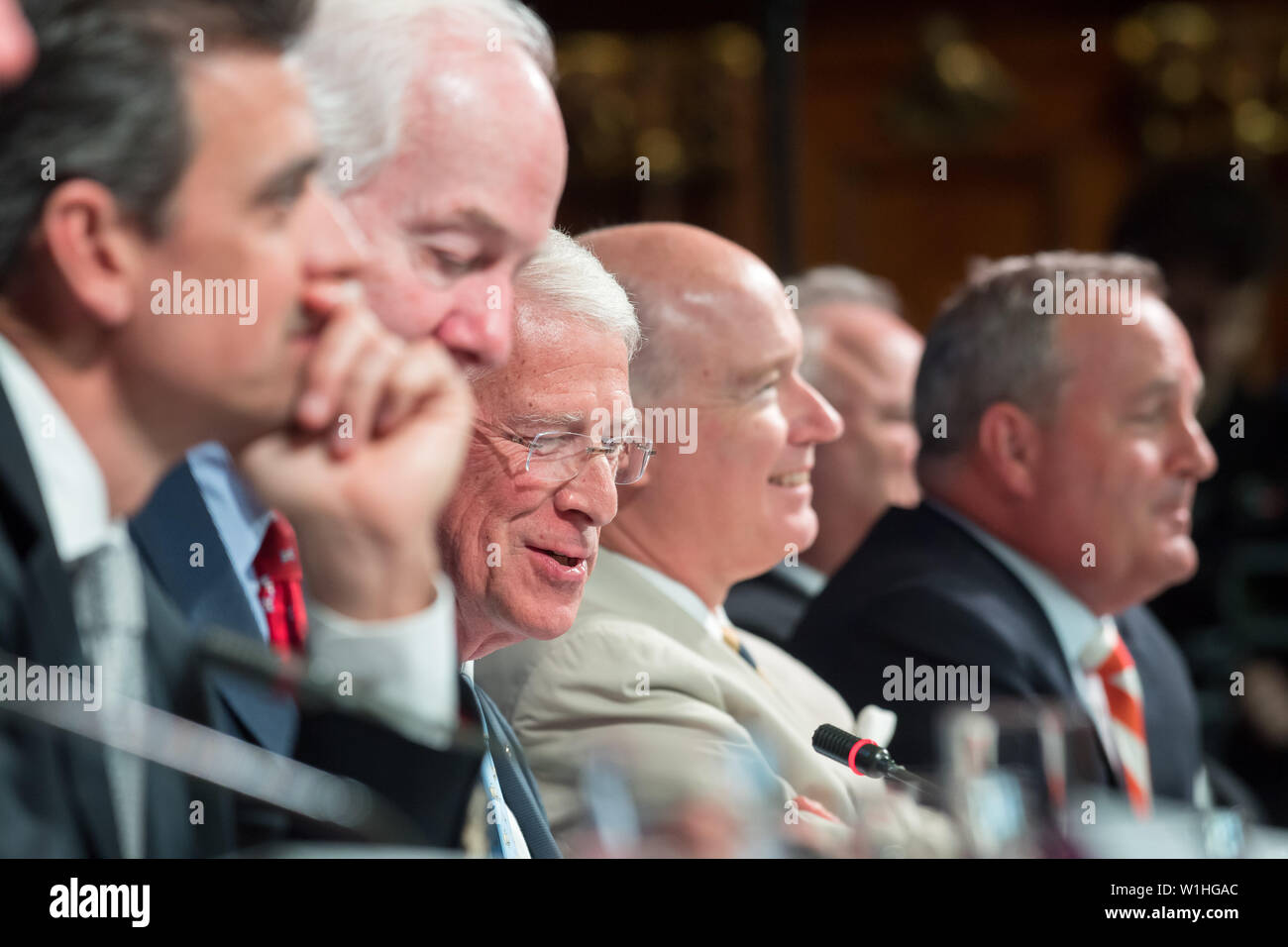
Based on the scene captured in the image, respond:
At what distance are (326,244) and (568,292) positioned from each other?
0.49 metres

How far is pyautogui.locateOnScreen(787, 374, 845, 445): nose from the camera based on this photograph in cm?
200

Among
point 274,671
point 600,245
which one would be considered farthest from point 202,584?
point 600,245

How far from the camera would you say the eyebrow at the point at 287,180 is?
1171mm

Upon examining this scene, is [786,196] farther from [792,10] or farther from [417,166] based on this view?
[417,166]

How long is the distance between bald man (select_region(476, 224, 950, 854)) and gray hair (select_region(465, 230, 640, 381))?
0.27 feet

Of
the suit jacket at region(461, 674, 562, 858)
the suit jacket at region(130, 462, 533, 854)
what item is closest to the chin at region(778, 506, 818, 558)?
the suit jacket at region(461, 674, 562, 858)

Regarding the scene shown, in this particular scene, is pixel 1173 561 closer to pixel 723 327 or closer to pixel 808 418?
pixel 808 418

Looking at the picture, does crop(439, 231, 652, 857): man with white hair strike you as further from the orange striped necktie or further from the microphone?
the orange striped necktie

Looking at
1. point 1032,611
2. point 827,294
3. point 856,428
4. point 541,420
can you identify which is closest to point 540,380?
point 541,420

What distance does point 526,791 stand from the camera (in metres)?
1.57

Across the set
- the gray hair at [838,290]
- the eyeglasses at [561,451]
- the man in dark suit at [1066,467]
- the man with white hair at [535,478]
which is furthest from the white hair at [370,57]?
the gray hair at [838,290]

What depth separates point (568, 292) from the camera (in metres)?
1.67

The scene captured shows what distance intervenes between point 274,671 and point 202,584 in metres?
0.26
